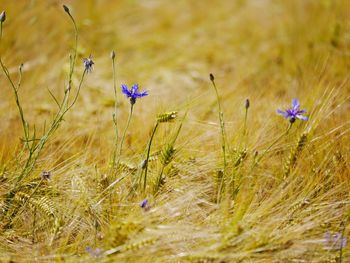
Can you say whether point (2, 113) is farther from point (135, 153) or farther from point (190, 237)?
point (190, 237)

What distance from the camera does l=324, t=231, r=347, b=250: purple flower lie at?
125cm

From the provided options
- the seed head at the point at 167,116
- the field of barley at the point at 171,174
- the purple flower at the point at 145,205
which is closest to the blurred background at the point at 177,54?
the field of barley at the point at 171,174

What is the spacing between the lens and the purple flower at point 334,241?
125 centimetres

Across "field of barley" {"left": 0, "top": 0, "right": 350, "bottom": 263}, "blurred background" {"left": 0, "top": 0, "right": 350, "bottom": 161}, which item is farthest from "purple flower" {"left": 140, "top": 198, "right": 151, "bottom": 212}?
"blurred background" {"left": 0, "top": 0, "right": 350, "bottom": 161}

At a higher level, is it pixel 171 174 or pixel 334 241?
pixel 171 174

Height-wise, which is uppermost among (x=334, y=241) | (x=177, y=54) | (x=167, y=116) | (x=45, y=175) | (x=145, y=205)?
(x=177, y=54)

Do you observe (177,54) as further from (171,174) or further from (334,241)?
(334,241)

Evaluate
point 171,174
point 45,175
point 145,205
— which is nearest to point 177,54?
point 171,174

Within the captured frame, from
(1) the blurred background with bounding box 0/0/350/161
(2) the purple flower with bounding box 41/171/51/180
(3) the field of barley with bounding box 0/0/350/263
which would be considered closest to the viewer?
(3) the field of barley with bounding box 0/0/350/263

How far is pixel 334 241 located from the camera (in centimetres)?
127

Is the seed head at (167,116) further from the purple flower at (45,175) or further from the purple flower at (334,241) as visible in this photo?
the purple flower at (334,241)

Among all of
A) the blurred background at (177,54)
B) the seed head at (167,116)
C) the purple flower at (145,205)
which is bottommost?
the purple flower at (145,205)

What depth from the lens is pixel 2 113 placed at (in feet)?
6.23

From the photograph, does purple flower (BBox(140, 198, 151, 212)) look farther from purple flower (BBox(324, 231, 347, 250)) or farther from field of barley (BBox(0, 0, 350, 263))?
purple flower (BBox(324, 231, 347, 250))
